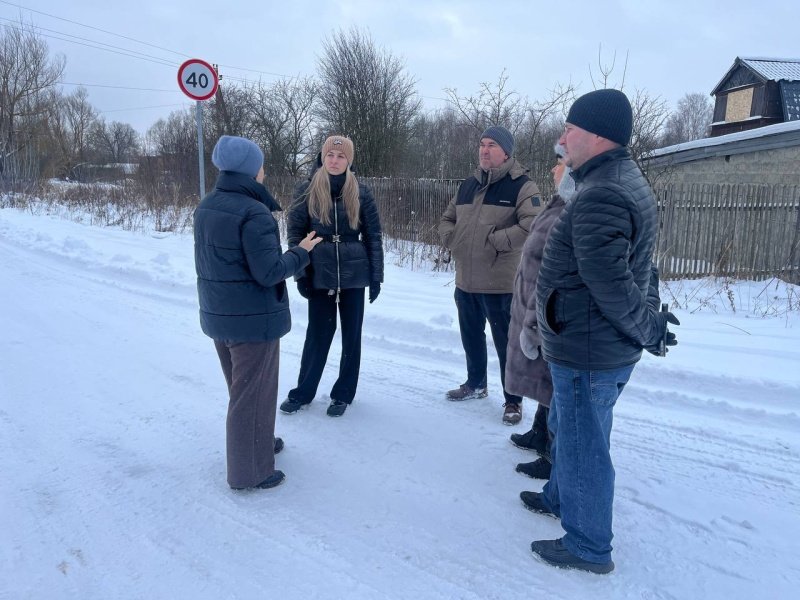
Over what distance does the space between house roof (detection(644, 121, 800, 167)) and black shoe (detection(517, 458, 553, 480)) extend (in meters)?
9.36

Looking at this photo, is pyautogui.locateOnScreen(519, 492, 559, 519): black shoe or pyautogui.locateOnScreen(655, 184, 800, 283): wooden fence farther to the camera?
pyautogui.locateOnScreen(655, 184, 800, 283): wooden fence

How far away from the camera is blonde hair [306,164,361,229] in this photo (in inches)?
149

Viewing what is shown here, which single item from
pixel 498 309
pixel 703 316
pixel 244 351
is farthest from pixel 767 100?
pixel 244 351

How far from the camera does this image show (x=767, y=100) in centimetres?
2314

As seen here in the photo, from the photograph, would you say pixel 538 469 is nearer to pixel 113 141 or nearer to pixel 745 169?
pixel 745 169

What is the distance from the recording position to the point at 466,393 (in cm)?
424

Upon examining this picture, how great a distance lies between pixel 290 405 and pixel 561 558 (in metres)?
2.21

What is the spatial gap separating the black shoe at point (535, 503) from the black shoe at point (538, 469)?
30 centimetres

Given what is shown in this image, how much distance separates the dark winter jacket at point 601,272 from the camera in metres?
2.02

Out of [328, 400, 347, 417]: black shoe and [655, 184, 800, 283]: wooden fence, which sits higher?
[655, 184, 800, 283]: wooden fence

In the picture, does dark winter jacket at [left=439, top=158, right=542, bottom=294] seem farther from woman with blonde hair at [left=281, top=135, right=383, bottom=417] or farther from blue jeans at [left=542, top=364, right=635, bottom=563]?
blue jeans at [left=542, top=364, right=635, bottom=563]

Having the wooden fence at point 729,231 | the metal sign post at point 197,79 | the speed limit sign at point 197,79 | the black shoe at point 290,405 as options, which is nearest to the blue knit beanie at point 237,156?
the black shoe at point 290,405

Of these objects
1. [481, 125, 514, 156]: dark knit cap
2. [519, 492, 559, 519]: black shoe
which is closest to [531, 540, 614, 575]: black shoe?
[519, 492, 559, 519]: black shoe

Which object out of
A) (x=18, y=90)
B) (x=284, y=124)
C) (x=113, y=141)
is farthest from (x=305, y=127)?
(x=113, y=141)
